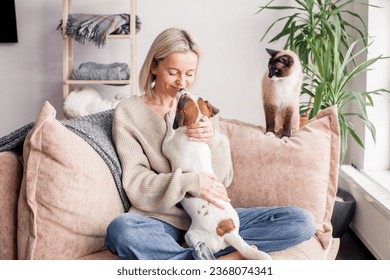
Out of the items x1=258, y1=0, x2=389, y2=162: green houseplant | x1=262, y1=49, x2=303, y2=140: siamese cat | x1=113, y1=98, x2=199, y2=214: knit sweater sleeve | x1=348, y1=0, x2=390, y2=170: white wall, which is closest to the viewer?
x1=113, y1=98, x2=199, y2=214: knit sweater sleeve

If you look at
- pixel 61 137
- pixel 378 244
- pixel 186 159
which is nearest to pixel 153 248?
pixel 186 159

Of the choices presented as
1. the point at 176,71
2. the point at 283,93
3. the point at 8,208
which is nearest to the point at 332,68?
the point at 283,93

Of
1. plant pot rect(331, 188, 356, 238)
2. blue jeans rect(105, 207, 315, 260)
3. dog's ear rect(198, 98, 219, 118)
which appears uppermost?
dog's ear rect(198, 98, 219, 118)

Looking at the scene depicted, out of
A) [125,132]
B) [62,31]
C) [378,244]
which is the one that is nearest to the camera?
[125,132]

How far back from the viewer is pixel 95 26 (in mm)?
3156

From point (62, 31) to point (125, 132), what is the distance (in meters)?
1.73

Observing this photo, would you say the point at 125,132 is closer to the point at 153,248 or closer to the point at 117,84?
the point at 153,248

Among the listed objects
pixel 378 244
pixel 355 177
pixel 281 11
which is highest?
pixel 281 11

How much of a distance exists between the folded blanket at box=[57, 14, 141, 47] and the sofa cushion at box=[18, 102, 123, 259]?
1687 mm

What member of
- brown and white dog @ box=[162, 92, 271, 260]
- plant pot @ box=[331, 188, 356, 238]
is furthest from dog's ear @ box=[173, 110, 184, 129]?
plant pot @ box=[331, 188, 356, 238]

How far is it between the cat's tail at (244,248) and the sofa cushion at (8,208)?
1.97ft

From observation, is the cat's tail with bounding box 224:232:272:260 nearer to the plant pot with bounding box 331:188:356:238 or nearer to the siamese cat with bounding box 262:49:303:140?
the siamese cat with bounding box 262:49:303:140

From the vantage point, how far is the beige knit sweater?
1.60 meters
